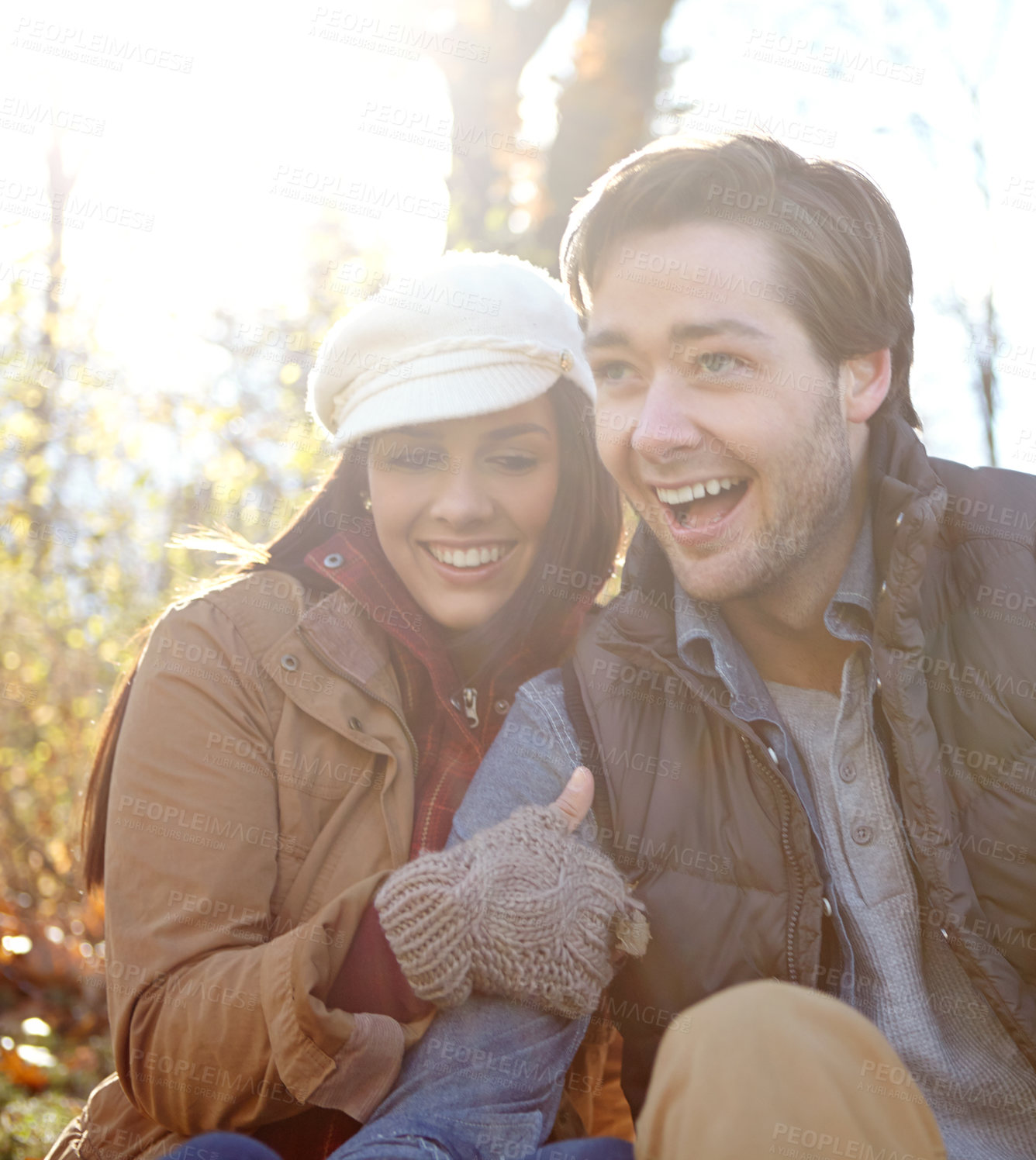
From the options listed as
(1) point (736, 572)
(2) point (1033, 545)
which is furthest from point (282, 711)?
(2) point (1033, 545)

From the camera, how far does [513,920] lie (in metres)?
2.00

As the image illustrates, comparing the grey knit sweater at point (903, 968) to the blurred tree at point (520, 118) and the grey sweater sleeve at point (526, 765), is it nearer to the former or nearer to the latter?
the grey sweater sleeve at point (526, 765)

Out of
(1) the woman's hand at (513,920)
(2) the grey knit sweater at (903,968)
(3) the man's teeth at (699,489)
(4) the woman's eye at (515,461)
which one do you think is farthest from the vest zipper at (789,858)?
(4) the woman's eye at (515,461)

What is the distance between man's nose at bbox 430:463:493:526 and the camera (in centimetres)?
260

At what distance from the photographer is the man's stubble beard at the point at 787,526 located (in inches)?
92.0

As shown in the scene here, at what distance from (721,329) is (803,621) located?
0.71m

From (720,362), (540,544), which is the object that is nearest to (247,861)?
(540,544)

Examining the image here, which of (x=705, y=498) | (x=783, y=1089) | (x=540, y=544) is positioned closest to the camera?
(x=783, y=1089)

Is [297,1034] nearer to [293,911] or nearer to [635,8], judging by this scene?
[293,911]

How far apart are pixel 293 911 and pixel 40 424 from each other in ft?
14.4

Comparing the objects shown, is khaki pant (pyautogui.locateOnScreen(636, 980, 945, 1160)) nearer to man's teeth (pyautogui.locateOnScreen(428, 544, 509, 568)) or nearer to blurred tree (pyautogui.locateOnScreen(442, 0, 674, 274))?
man's teeth (pyautogui.locateOnScreen(428, 544, 509, 568))

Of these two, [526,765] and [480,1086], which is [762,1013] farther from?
[526,765]

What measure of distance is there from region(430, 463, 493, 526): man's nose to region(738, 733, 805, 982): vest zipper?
854 millimetres

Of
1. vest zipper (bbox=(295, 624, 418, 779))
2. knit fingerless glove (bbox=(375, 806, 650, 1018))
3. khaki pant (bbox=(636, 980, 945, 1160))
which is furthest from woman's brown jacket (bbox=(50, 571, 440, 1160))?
khaki pant (bbox=(636, 980, 945, 1160))
